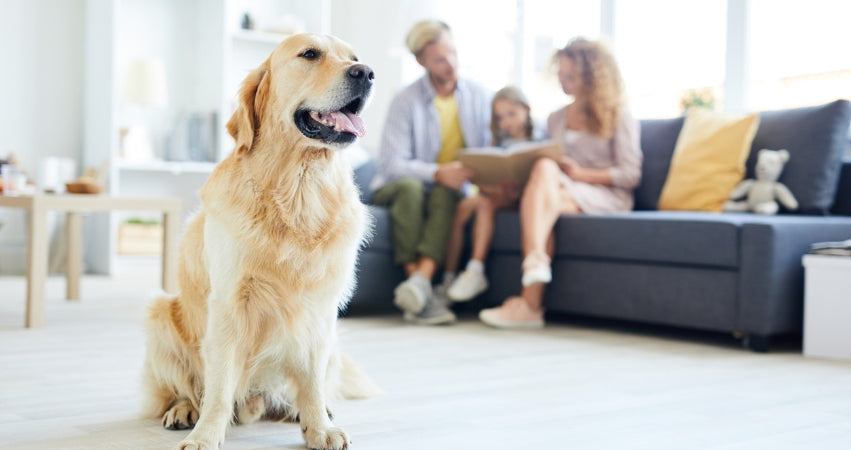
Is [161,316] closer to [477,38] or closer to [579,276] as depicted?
[579,276]

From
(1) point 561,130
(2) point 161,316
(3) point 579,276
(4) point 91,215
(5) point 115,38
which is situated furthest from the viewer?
(4) point 91,215

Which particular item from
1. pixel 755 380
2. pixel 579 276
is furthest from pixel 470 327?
pixel 755 380

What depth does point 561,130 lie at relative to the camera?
3.55 metres

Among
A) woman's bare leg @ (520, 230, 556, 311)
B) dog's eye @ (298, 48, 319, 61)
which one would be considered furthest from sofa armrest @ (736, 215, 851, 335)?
dog's eye @ (298, 48, 319, 61)

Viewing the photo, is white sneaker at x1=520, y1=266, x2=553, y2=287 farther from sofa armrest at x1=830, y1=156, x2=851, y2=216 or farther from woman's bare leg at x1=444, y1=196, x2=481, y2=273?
sofa armrest at x1=830, y1=156, x2=851, y2=216

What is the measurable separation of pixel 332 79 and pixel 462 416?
753 millimetres

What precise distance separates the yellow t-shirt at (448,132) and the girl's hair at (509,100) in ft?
0.49

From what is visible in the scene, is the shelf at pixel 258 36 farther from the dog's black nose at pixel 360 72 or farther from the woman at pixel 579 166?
the dog's black nose at pixel 360 72

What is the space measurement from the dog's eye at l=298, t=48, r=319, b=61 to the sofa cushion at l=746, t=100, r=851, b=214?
2.19 metres

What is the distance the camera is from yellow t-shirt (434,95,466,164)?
11.9 feet

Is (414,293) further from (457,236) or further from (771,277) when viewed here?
(771,277)

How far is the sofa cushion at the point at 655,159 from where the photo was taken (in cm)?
354

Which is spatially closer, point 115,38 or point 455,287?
point 455,287

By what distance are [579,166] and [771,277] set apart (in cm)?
100
